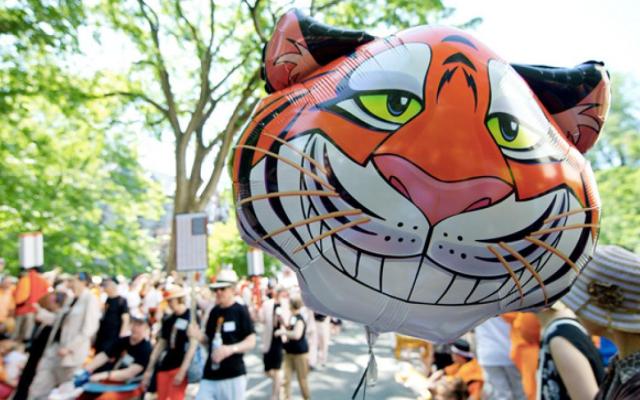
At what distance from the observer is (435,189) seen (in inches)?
47.6

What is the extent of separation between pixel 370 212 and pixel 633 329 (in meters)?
1.23

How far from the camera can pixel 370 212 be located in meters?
1.24

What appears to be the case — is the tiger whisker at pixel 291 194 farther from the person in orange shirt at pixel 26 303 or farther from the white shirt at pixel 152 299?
the white shirt at pixel 152 299

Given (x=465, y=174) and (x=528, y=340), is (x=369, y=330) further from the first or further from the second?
(x=528, y=340)

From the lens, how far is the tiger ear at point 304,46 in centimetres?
150

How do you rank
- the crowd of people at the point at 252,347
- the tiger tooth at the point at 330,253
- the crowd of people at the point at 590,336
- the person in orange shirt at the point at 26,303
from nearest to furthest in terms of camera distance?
the tiger tooth at the point at 330,253, the crowd of people at the point at 590,336, the crowd of people at the point at 252,347, the person in orange shirt at the point at 26,303

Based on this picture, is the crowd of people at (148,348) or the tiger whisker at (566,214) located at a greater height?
the tiger whisker at (566,214)

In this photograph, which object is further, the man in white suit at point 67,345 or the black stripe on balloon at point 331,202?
the man in white suit at point 67,345

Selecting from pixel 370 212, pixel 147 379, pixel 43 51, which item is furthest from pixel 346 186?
pixel 43 51

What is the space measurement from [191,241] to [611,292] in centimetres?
410

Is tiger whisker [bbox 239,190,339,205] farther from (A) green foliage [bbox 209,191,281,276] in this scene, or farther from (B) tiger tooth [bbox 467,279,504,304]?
(A) green foliage [bbox 209,191,281,276]

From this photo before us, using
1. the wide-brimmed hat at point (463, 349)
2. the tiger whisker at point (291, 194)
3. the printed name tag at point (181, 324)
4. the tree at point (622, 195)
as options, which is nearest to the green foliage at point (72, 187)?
the printed name tag at point (181, 324)

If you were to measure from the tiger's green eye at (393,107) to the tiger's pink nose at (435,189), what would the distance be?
4.0 inches

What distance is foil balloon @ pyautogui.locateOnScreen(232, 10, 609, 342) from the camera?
1.23 m
